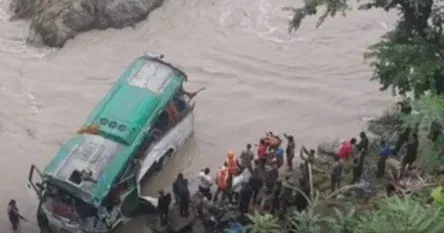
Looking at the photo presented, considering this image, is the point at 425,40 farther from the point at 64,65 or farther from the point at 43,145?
the point at 64,65

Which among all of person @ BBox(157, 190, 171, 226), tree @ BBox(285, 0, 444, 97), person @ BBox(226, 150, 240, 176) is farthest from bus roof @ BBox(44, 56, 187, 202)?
tree @ BBox(285, 0, 444, 97)

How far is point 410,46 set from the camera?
12062 mm

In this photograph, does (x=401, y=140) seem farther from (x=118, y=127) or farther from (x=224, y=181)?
(x=118, y=127)

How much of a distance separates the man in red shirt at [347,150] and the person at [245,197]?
198 centimetres

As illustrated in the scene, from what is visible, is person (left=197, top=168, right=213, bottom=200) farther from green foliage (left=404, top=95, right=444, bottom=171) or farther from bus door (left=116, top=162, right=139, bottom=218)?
green foliage (left=404, top=95, right=444, bottom=171)

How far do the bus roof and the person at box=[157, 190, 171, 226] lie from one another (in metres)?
0.93

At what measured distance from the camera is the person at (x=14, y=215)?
14.9 metres

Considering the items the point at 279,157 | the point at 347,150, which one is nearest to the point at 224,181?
the point at 279,157

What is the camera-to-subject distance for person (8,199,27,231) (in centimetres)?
1487

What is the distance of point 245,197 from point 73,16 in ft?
34.9

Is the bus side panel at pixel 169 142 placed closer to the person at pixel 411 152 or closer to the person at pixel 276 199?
the person at pixel 276 199

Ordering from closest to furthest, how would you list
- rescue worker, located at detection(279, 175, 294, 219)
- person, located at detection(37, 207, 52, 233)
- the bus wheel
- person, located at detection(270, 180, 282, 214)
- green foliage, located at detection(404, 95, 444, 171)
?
green foliage, located at detection(404, 95, 444, 171) < rescue worker, located at detection(279, 175, 294, 219) < person, located at detection(270, 180, 282, 214) < person, located at detection(37, 207, 52, 233) < the bus wheel

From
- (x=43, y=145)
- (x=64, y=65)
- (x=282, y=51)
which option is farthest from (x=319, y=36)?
(x=43, y=145)

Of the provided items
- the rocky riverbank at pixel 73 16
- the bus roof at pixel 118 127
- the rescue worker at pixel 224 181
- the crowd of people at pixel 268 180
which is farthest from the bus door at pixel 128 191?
the rocky riverbank at pixel 73 16
